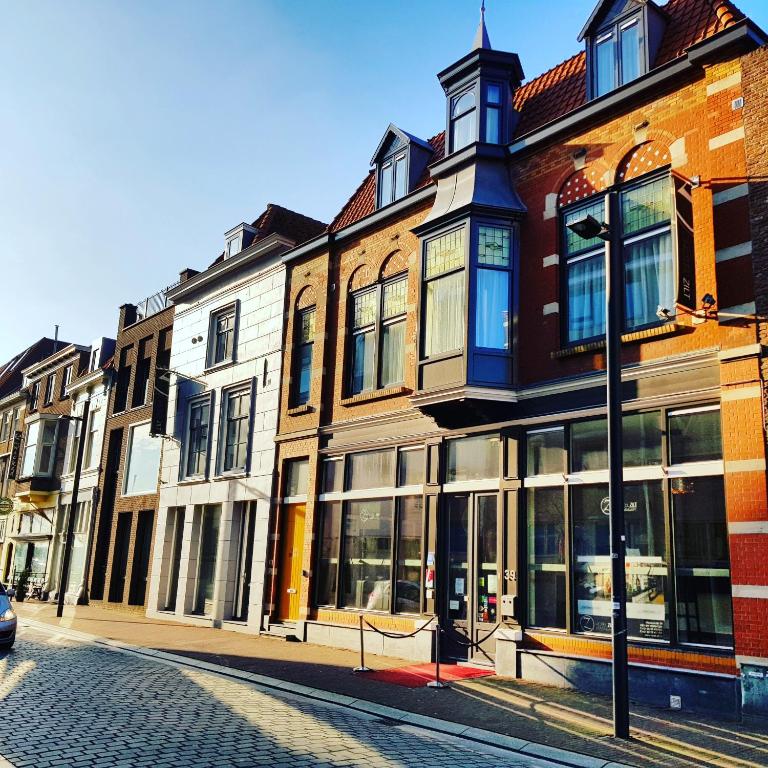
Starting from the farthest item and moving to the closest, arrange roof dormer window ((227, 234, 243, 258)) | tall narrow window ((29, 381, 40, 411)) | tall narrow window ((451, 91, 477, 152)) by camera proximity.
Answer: tall narrow window ((29, 381, 40, 411)) < roof dormer window ((227, 234, 243, 258)) < tall narrow window ((451, 91, 477, 152))

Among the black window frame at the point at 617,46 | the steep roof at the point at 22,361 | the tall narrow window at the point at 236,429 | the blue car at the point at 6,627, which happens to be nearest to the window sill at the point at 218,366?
the tall narrow window at the point at 236,429

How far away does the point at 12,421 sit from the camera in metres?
43.4

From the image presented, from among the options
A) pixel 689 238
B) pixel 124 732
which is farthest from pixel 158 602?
pixel 689 238

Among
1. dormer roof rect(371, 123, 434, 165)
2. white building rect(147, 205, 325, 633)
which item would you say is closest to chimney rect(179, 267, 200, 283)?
white building rect(147, 205, 325, 633)

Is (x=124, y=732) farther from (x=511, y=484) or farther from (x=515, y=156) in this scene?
(x=515, y=156)

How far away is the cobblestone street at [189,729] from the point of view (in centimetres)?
746

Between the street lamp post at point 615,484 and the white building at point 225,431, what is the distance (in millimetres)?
12235

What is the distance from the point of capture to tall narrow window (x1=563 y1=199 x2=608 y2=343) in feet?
43.2

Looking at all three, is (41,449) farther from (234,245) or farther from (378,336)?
(378,336)

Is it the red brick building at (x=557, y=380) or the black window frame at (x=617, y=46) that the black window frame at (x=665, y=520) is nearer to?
the red brick building at (x=557, y=380)

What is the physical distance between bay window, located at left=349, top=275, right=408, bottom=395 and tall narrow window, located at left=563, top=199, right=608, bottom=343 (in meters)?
4.54

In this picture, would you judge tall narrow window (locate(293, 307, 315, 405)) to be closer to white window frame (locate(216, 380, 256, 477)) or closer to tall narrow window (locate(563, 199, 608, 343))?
white window frame (locate(216, 380, 256, 477))

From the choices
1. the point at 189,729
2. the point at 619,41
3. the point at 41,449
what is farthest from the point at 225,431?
the point at 41,449

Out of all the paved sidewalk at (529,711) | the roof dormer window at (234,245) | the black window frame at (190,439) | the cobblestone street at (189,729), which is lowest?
the cobblestone street at (189,729)
